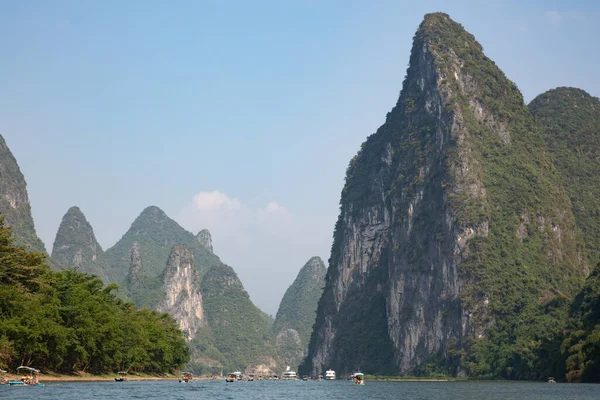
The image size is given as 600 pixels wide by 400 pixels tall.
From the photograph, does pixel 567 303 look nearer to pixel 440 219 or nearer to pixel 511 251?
pixel 511 251

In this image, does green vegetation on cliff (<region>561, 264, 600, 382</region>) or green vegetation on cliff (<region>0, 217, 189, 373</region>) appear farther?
green vegetation on cliff (<region>561, 264, 600, 382</region>)

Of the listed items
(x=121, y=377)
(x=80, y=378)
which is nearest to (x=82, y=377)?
(x=80, y=378)

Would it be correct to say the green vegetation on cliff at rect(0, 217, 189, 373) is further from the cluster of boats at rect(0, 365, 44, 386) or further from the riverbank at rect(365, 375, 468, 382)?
the riverbank at rect(365, 375, 468, 382)

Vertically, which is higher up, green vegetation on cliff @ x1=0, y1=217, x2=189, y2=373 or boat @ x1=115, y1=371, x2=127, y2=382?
green vegetation on cliff @ x1=0, y1=217, x2=189, y2=373

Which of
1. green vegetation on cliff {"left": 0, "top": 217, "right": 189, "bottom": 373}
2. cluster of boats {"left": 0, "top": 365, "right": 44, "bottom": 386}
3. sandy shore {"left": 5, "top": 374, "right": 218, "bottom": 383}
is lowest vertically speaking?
cluster of boats {"left": 0, "top": 365, "right": 44, "bottom": 386}

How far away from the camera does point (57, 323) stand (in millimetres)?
92250

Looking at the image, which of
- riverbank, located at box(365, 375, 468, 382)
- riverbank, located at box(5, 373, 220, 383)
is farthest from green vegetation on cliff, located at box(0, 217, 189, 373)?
riverbank, located at box(365, 375, 468, 382)

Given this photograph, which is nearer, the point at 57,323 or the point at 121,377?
the point at 57,323

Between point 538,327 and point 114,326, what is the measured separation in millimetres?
85786

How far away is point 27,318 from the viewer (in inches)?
3246

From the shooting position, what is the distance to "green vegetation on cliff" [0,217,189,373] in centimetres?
8219

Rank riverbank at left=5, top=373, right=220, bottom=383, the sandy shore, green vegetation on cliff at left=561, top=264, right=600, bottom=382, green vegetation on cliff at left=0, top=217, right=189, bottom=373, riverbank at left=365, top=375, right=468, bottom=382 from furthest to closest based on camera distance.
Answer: riverbank at left=365, top=375, right=468, bottom=382 < green vegetation on cliff at left=561, top=264, right=600, bottom=382 < riverbank at left=5, top=373, right=220, bottom=383 < the sandy shore < green vegetation on cliff at left=0, top=217, right=189, bottom=373

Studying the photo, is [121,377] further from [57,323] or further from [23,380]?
[23,380]

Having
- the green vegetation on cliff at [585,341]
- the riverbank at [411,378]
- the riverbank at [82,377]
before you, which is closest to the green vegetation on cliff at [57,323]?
the riverbank at [82,377]
